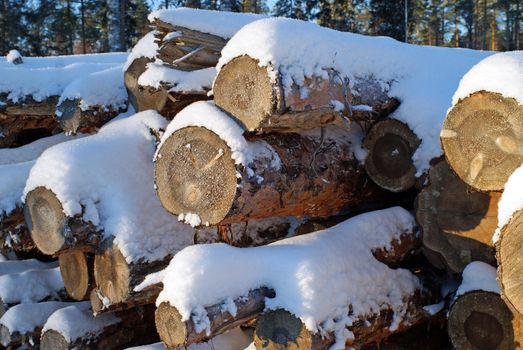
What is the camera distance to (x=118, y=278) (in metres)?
3.36

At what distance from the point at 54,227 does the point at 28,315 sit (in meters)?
1.02

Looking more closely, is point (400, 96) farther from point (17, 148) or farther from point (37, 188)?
point (17, 148)

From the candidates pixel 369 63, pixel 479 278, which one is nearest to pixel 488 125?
pixel 479 278

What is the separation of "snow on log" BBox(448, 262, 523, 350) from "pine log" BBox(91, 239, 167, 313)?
1.65 metres

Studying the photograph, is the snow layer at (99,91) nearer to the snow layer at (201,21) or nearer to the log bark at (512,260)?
the snow layer at (201,21)

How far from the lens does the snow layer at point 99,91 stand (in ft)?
14.8

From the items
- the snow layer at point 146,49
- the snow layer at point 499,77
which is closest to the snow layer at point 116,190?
the snow layer at point 146,49

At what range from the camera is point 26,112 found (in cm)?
495

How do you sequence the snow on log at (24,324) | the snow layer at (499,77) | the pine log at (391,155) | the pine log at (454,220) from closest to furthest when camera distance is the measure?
the snow layer at (499,77), the pine log at (454,220), the pine log at (391,155), the snow on log at (24,324)

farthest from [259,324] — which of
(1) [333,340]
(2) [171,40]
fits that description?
(2) [171,40]

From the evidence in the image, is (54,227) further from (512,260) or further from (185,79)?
(512,260)

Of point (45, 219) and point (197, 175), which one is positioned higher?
point (197, 175)

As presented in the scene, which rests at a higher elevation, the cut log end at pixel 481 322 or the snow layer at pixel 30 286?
the cut log end at pixel 481 322

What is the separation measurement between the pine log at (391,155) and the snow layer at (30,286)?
2.60 meters
